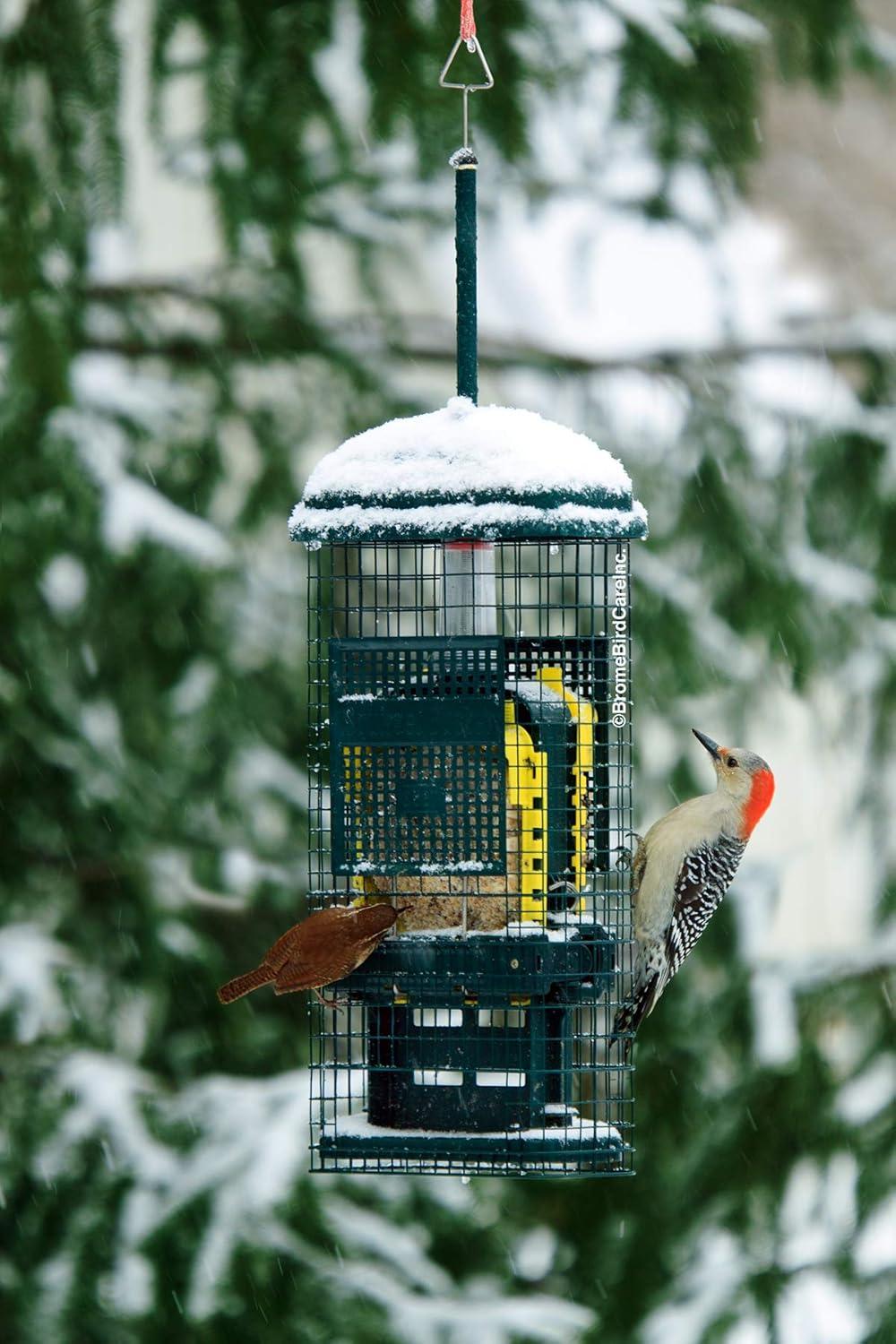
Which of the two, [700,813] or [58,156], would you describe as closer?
[700,813]

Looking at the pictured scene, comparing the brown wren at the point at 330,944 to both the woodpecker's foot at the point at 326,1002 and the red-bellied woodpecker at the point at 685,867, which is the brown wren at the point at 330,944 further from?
the red-bellied woodpecker at the point at 685,867

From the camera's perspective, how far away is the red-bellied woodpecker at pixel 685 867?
509 centimetres

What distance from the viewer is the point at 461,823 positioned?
162 inches

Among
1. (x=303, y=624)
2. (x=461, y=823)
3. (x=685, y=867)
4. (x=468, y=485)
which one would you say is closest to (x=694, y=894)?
(x=685, y=867)

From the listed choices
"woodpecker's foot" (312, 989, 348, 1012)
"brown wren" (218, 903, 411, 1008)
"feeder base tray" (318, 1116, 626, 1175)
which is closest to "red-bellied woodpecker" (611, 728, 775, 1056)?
"feeder base tray" (318, 1116, 626, 1175)

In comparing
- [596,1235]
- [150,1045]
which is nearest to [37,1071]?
[150,1045]

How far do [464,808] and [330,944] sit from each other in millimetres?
393

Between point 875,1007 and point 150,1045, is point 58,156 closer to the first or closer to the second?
point 150,1045

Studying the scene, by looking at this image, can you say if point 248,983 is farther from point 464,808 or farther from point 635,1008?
point 635,1008

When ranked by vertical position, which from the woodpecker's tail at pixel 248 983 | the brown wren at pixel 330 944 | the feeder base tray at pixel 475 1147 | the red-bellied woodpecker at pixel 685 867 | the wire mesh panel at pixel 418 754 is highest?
the wire mesh panel at pixel 418 754

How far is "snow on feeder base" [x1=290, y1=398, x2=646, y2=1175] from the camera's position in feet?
12.9

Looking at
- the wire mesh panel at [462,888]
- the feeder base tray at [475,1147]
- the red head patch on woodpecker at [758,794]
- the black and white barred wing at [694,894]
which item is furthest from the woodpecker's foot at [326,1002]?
the red head patch on woodpecker at [758,794]

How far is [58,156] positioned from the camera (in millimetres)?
5926

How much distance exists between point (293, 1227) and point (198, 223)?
5.79m
